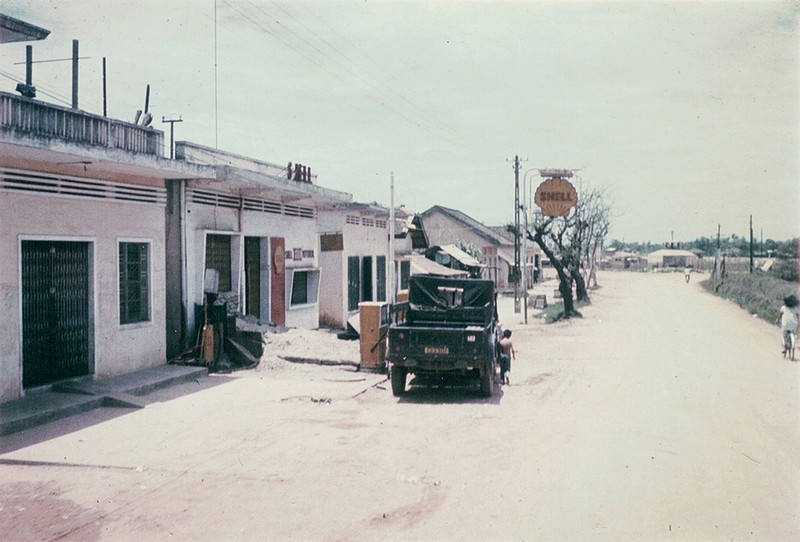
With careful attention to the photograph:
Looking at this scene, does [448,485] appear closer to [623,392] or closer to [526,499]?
[526,499]

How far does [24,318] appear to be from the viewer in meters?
10.2

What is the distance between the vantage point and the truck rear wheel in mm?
11516

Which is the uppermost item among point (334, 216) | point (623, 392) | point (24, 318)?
point (334, 216)

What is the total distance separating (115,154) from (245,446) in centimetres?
519

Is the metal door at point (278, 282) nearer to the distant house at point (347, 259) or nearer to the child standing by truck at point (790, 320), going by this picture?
the distant house at point (347, 259)

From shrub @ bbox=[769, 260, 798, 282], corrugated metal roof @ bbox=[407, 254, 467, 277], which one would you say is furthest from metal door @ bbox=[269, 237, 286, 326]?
shrub @ bbox=[769, 260, 798, 282]

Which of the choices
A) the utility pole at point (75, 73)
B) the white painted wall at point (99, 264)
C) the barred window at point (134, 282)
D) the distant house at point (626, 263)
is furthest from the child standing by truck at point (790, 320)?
the distant house at point (626, 263)

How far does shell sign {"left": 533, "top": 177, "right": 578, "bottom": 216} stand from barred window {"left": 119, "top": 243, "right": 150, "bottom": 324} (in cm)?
1837

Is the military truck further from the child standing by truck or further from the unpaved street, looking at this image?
the child standing by truck

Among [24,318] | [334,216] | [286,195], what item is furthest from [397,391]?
[334,216]

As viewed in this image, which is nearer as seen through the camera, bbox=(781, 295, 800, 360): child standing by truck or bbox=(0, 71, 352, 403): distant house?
bbox=(0, 71, 352, 403): distant house

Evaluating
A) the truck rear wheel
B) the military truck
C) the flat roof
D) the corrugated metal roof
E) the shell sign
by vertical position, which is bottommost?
the truck rear wheel

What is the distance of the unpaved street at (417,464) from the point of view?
19.5ft

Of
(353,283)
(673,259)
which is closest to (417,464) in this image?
(353,283)
